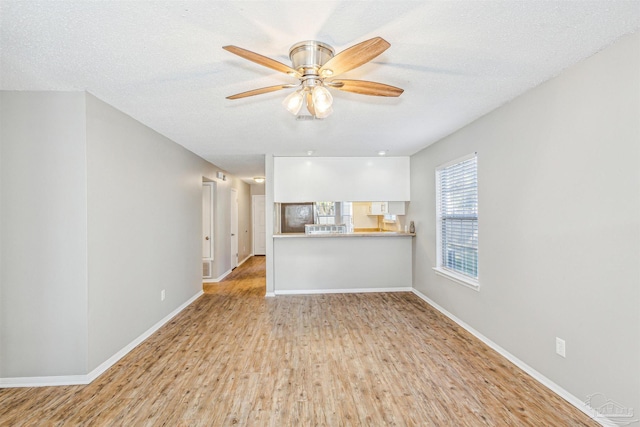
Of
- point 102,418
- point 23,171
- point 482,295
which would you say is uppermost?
point 23,171

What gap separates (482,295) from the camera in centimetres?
321

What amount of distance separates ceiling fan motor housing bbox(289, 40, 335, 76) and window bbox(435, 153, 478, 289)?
2.31 metres

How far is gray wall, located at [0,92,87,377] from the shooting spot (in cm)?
240

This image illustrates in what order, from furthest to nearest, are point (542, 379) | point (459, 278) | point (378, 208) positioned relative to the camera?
point (378, 208)
point (459, 278)
point (542, 379)

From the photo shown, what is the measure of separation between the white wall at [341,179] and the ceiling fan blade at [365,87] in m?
3.29

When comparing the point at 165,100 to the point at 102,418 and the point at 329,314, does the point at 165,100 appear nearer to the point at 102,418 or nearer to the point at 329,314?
the point at 102,418

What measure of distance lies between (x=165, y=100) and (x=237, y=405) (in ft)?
8.27

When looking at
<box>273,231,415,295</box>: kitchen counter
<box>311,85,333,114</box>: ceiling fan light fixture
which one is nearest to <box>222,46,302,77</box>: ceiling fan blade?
<box>311,85,333,114</box>: ceiling fan light fixture

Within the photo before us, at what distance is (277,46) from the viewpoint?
183 cm

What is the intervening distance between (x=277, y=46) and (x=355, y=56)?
21.8 inches

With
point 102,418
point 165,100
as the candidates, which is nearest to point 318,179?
point 165,100

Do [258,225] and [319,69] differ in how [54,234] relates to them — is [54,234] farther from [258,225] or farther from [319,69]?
[258,225]

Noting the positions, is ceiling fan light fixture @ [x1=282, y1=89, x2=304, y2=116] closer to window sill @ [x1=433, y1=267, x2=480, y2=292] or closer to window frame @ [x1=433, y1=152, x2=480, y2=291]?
window frame @ [x1=433, y1=152, x2=480, y2=291]

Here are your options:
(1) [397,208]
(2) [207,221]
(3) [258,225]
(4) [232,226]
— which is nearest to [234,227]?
A: (4) [232,226]
